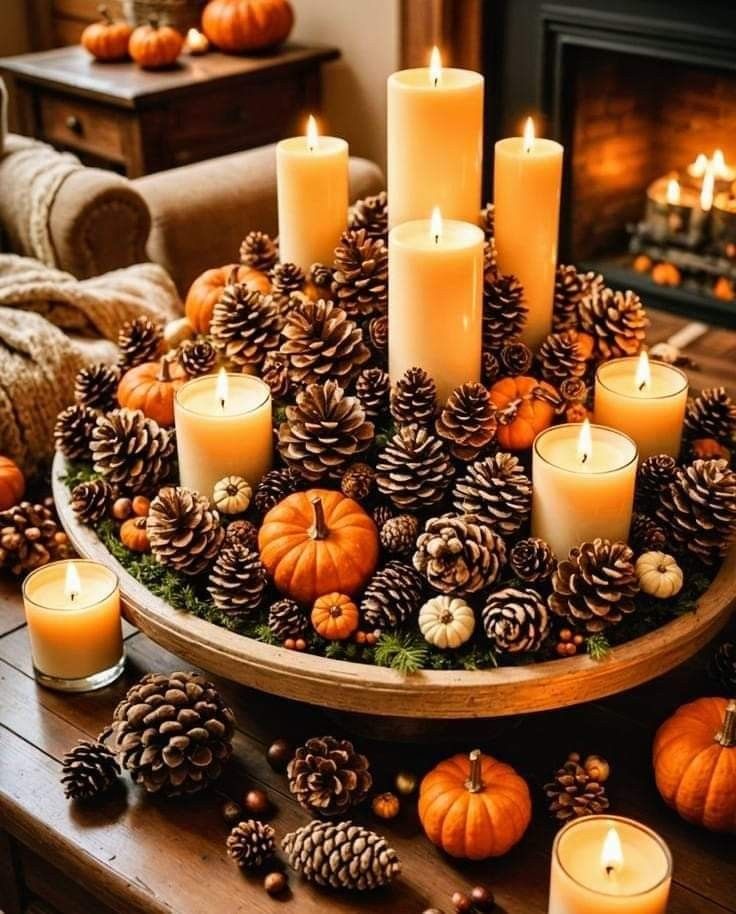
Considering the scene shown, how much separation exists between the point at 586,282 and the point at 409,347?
30cm

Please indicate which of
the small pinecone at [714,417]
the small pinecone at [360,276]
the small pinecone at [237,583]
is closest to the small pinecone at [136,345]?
the small pinecone at [360,276]

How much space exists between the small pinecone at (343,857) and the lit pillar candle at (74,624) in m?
0.31

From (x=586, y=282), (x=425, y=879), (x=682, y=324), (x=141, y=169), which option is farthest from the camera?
Result: (x=141, y=169)

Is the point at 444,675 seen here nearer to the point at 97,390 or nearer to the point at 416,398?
the point at 416,398

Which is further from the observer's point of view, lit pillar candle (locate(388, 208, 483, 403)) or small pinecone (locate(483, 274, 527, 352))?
small pinecone (locate(483, 274, 527, 352))

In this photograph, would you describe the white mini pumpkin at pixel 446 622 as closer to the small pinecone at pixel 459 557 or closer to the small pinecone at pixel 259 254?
the small pinecone at pixel 459 557

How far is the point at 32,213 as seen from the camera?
2.30 meters

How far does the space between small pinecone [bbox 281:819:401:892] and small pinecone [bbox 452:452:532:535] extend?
0.30 meters

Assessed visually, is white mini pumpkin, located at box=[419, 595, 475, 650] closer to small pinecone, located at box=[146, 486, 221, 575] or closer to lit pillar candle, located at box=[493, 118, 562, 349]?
small pinecone, located at box=[146, 486, 221, 575]

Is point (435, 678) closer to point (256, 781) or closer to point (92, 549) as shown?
point (256, 781)

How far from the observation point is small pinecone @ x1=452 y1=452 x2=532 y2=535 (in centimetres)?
112

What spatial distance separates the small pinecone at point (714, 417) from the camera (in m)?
1.34

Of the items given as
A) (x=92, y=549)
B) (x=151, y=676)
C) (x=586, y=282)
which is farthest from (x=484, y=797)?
(x=586, y=282)

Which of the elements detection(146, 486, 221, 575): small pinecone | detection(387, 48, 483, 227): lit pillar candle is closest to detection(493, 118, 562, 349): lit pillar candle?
detection(387, 48, 483, 227): lit pillar candle
